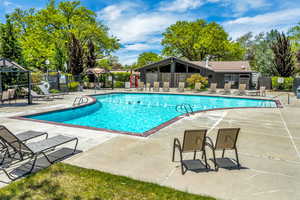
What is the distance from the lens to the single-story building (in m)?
27.8

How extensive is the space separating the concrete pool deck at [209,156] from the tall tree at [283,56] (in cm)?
2033

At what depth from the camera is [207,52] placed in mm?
42219

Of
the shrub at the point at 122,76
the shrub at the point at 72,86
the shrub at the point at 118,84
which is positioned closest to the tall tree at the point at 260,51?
the shrub at the point at 122,76

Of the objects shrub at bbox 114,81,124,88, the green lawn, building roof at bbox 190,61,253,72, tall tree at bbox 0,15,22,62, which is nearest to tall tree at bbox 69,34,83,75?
shrub at bbox 114,81,124,88

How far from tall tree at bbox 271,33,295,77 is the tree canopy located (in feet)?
77.1

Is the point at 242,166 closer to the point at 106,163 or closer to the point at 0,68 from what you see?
the point at 106,163

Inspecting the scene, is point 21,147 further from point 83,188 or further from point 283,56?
point 283,56

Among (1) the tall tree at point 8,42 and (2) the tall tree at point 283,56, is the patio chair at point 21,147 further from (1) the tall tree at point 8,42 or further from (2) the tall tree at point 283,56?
(2) the tall tree at point 283,56

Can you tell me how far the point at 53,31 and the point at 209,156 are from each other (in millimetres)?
32556

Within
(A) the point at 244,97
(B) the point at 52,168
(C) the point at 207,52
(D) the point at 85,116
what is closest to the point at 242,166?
(B) the point at 52,168

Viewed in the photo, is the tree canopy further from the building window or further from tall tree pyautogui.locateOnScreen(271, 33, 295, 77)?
tall tree pyautogui.locateOnScreen(271, 33, 295, 77)

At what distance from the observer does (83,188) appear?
10.9ft

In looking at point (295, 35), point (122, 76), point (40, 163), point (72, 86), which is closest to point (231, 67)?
point (122, 76)

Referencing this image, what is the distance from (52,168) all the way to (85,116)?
7.57 m
